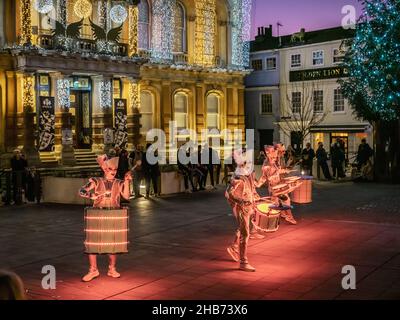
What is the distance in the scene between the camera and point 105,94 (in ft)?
101

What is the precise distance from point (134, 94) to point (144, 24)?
4.46 meters

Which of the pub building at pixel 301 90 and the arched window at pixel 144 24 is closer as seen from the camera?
the arched window at pixel 144 24

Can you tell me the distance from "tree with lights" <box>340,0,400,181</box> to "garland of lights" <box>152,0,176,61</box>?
12.0m

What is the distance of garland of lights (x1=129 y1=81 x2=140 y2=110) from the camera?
31.6 m

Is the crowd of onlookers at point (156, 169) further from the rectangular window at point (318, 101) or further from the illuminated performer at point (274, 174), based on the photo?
the rectangular window at point (318, 101)

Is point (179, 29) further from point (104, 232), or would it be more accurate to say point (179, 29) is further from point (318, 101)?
point (104, 232)

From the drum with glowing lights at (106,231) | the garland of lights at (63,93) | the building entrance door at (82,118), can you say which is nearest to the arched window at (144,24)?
the building entrance door at (82,118)

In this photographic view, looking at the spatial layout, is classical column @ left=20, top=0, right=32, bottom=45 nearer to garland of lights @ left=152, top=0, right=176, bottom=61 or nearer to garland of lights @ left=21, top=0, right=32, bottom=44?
garland of lights @ left=21, top=0, right=32, bottom=44

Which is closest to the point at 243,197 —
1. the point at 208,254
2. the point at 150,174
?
the point at 208,254

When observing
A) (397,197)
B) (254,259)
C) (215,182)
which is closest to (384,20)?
(397,197)

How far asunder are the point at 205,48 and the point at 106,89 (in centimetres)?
806

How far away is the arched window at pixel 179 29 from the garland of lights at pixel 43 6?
28.9 feet

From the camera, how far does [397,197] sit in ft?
63.6

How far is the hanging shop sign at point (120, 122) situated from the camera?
100 feet
